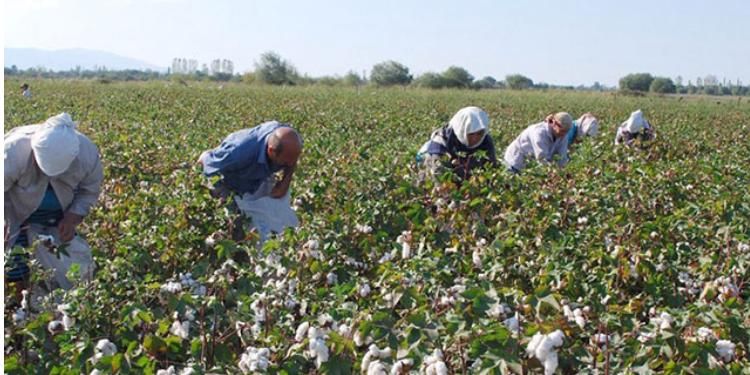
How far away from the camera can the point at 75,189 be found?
330 cm

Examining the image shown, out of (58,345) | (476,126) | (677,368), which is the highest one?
(476,126)

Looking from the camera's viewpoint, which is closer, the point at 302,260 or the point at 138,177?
the point at 302,260

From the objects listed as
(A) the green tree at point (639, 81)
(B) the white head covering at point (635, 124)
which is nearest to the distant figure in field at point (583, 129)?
(B) the white head covering at point (635, 124)

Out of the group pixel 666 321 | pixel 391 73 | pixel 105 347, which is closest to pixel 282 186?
pixel 105 347

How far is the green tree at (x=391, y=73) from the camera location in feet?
186

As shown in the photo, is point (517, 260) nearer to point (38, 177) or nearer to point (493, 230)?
point (493, 230)

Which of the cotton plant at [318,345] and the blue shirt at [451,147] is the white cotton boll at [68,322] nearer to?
the cotton plant at [318,345]

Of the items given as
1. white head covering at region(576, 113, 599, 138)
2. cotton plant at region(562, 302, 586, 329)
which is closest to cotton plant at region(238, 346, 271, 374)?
cotton plant at region(562, 302, 586, 329)

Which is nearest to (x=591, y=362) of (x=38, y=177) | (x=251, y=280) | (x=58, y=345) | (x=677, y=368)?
(x=677, y=368)

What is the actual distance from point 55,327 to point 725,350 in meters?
1.50

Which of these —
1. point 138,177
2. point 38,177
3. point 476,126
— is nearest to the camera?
point 38,177

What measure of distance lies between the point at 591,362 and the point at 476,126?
268cm

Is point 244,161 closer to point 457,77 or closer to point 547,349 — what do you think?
point 547,349

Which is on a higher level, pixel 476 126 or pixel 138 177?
pixel 476 126
